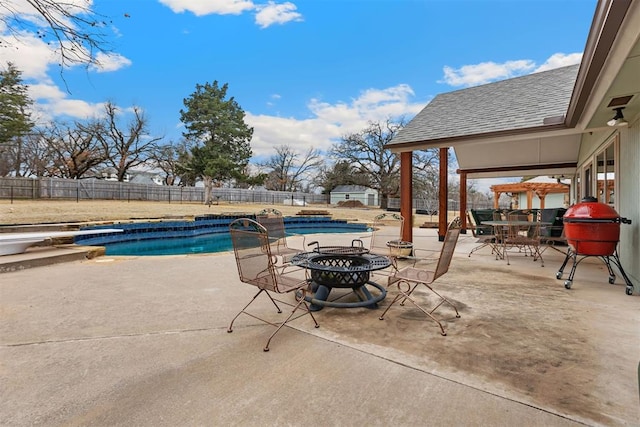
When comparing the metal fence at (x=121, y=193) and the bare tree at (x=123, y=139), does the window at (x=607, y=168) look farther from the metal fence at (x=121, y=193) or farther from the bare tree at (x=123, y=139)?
the bare tree at (x=123, y=139)

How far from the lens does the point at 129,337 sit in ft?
7.80

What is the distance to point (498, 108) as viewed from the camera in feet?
20.1

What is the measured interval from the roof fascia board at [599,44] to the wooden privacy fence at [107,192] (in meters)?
23.3

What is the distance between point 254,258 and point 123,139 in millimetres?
28397

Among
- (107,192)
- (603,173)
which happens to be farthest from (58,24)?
(107,192)

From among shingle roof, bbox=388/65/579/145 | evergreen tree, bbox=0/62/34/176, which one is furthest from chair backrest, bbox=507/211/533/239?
evergreen tree, bbox=0/62/34/176

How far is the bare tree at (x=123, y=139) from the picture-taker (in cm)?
2461

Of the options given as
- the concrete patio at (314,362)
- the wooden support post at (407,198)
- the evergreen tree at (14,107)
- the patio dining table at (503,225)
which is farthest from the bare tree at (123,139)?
the patio dining table at (503,225)

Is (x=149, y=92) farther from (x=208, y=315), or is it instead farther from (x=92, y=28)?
(x=208, y=315)

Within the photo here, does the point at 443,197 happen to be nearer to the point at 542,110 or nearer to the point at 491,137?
the point at 491,137

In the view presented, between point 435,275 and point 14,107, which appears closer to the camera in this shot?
point 435,275

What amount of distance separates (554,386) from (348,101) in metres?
29.4

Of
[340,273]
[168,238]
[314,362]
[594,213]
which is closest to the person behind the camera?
[314,362]

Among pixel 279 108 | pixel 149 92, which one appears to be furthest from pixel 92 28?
pixel 279 108
